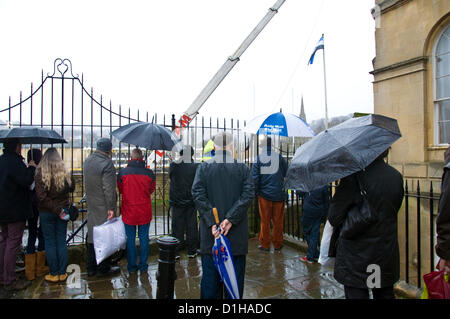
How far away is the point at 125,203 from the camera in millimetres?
4395

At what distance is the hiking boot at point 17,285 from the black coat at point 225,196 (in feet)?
8.69

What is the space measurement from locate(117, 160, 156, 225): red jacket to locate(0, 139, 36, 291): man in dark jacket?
118 cm

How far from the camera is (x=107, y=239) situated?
13.6ft

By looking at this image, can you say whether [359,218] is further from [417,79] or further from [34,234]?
[417,79]

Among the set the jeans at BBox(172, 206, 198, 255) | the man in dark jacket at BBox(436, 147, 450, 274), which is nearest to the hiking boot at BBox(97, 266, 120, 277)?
the jeans at BBox(172, 206, 198, 255)

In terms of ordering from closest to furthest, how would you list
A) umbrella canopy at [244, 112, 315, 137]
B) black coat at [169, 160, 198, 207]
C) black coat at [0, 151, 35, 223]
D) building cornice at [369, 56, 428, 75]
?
1. black coat at [0, 151, 35, 223]
2. black coat at [169, 160, 198, 207]
3. umbrella canopy at [244, 112, 315, 137]
4. building cornice at [369, 56, 428, 75]

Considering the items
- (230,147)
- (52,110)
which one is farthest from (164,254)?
(52,110)

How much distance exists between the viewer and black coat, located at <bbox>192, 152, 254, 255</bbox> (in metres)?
3.08

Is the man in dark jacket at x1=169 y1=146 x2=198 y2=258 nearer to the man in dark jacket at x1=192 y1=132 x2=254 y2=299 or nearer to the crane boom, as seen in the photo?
the man in dark jacket at x1=192 y1=132 x2=254 y2=299

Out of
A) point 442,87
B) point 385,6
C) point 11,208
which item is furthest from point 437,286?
point 385,6

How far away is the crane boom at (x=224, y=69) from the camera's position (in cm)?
1491

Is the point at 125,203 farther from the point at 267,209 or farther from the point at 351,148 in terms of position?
the point at 351,148

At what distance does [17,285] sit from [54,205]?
1133mm

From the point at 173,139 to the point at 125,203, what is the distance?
1.18 meters
